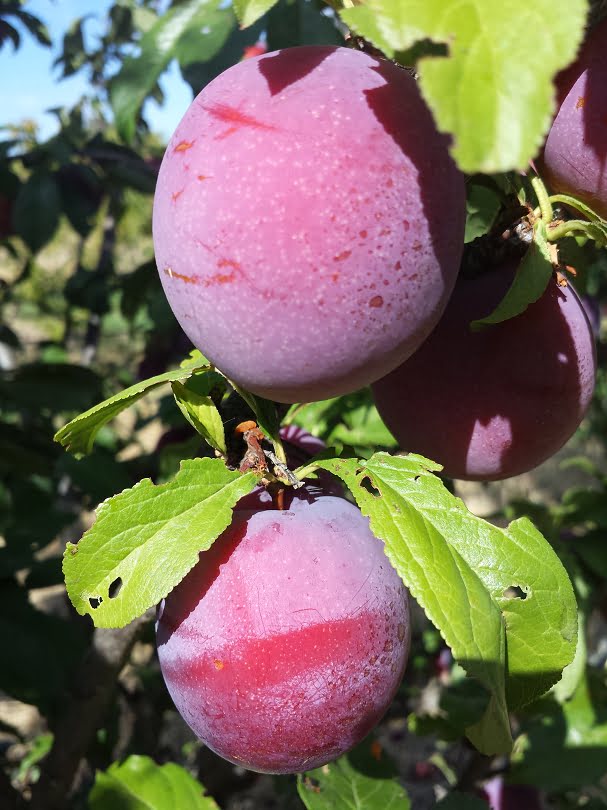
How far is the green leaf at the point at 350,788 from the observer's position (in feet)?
3.92

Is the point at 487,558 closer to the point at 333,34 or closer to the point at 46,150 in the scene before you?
the point at 333,34

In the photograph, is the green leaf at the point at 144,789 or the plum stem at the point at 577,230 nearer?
the plum stem at the point at 577,230

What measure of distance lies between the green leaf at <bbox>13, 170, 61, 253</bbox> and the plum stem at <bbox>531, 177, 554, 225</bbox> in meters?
1.76

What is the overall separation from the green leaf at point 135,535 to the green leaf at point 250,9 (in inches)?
16.1

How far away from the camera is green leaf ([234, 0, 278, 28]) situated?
0.59m

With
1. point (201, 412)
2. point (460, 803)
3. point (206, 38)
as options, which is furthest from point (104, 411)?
point (206, 38)

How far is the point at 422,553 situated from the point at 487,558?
0.25ft

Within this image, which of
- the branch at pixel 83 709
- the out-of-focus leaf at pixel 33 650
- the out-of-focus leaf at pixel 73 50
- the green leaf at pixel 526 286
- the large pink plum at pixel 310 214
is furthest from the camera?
the out-of-focus leaf at pixel 73 50

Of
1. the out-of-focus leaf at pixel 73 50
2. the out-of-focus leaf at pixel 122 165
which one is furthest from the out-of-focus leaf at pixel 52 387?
the out-of-focus leaf at pixel 73 50

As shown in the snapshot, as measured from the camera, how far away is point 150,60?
A: 158 cm

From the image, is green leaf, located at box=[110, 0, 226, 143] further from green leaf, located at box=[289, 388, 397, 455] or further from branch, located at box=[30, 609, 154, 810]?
branch, located at box=[30, 609, 154, 810]

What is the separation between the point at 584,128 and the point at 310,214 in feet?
1.09

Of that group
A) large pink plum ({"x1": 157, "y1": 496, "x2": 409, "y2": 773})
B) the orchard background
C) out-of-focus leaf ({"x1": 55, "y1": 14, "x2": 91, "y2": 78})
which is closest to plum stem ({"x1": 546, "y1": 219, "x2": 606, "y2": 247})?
the orchard background

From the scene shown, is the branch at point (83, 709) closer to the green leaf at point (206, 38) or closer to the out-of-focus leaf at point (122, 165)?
the green leaf at point (206, 38)
